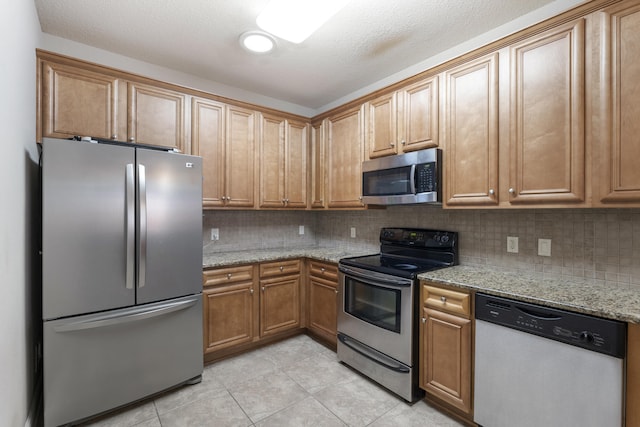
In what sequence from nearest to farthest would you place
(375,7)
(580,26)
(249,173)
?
(580,26), (375,7), (249,173)

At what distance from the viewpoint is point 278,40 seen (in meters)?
2.32

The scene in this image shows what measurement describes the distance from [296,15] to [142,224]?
5.32 feet

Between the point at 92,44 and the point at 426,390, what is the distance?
11.8 ft

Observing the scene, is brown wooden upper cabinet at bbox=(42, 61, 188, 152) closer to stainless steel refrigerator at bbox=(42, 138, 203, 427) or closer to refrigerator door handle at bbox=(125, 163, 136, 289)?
stainless steel refrigerator at bbox=(42, 138, 203, 427)

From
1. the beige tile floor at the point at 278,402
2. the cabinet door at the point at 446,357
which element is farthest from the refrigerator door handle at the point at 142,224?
the cabinet door at the point at 446,357

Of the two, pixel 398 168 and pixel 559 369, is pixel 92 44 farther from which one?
pixel 559 369

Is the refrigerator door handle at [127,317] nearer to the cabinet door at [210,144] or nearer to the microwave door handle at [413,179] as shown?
the cabinet door at [210,144]

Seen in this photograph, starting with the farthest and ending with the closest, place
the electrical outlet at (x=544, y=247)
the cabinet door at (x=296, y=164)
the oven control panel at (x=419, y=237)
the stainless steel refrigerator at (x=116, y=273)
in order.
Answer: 1. the cabinet door at (x=296, y=164)
2. the oven control panel at (x=419, y=237)
3. the electrical outlet at (x=544, y=247)
4. the stainless steel refrigerator at (x=116, y=273)

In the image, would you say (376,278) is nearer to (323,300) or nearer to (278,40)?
(323,300)

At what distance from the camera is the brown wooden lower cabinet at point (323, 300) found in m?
2.83

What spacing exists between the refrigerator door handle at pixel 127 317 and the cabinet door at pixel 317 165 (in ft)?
5.42

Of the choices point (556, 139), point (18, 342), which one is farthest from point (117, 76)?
point (556, 139)

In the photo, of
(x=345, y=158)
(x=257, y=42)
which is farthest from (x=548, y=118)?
(x=257, y=42)

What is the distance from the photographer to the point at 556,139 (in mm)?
1729
